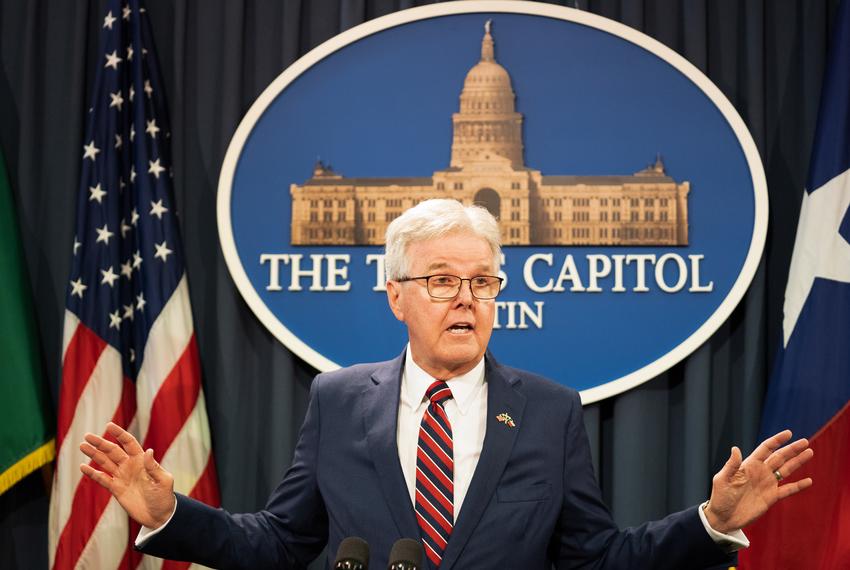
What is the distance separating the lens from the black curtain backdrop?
326 cm

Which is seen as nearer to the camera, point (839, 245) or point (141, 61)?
point (839, 245)

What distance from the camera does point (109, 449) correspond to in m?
1.91

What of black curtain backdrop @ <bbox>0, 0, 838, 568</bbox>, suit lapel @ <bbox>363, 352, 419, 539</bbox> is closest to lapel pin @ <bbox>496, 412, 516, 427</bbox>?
suit lapel @ <bbox>363, 352, 419, 539</bbox>

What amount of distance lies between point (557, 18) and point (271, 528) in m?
2.02

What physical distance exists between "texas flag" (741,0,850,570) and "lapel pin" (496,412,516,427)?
4.30ft

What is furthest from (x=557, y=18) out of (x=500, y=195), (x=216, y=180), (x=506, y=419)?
(x=506, y=419)

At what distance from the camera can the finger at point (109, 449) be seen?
190 cm

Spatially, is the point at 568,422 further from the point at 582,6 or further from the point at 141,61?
the point at 141,61

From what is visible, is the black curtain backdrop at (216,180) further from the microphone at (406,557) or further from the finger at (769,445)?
the microphone at (406,557)

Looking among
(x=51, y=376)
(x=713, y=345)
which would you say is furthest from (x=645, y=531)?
(x=51, y=376)

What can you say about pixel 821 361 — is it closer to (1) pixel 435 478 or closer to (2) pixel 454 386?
(2) pixel 454 386

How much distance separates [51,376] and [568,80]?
6.82ft

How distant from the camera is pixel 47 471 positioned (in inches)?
132

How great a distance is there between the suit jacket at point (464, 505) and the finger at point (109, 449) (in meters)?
0.17
